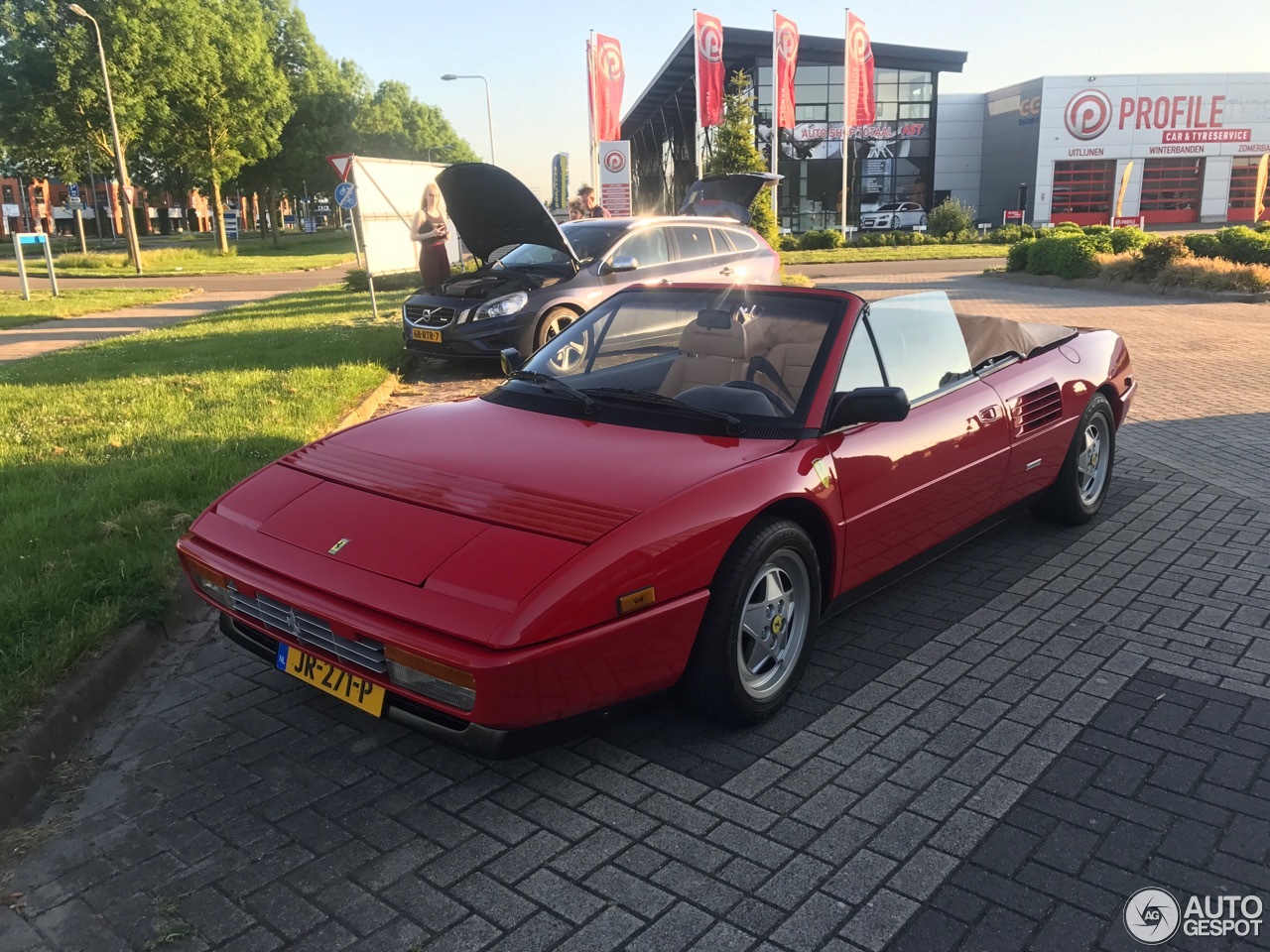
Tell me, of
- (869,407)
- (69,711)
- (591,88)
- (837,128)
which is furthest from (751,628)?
(837,128)

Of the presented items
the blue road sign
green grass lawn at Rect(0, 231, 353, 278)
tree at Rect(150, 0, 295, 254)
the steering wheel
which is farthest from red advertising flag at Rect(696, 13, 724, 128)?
the steering wheel

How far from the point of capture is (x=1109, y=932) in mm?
2287

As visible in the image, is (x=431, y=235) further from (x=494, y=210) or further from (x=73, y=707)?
(x=73, y=707)

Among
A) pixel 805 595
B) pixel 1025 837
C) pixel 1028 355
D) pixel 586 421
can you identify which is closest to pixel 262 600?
pixel 586 421

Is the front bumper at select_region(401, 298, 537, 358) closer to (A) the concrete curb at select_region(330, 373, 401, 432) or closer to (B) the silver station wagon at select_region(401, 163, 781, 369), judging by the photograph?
(B) the silver station wagon at select_region(401, 163, 781, 369)

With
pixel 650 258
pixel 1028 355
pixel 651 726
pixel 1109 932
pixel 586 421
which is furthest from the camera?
pixel 650 258

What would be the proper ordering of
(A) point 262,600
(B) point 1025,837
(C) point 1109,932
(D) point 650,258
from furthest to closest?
(D) point 650,258
(A) point 262,600
(B) point 1025,837
(C) point 1109,932

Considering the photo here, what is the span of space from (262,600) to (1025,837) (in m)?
2.41

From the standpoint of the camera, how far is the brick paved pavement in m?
2.35

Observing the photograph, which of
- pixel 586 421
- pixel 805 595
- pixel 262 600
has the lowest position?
pixel 805 595

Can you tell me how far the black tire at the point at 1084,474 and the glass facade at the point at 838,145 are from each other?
4323 centimetres

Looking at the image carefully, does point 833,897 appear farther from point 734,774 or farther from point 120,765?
point 120,765

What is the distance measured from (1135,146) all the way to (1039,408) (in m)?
52.3

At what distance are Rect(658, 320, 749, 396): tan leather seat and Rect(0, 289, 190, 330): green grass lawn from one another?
51.3 feet
